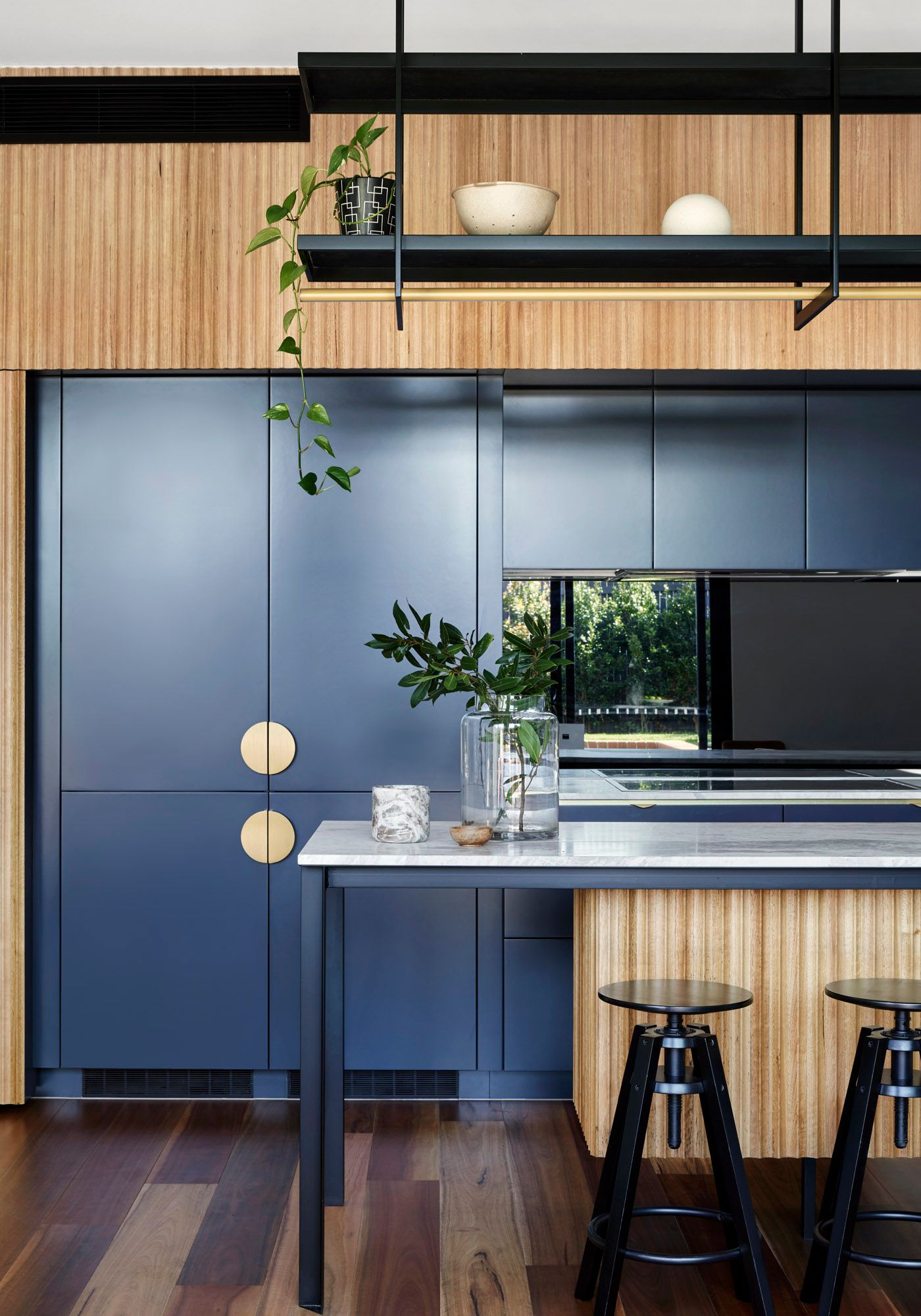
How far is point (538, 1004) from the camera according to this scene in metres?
3.30

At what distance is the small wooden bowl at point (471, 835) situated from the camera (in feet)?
7.17

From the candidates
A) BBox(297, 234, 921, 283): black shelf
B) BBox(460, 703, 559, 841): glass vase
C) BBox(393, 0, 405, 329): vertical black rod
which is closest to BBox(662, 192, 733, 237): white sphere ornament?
BBox(297, 234, 921, 283): black shelf

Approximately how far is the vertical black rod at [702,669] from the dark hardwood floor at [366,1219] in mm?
1425

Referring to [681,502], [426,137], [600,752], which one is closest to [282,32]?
[426,137]

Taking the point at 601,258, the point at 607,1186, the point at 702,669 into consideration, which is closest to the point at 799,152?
the point at 601,258

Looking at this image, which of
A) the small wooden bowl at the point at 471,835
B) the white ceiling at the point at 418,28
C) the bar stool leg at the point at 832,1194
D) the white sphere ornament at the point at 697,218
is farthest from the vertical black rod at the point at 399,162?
the bar stool leg at the point at 832,1194

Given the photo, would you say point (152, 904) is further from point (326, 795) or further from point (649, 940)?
point (649, 940)

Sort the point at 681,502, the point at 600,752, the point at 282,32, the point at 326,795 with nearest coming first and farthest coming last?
1. the point at 282,32
2. the point at 326,795
3. the point at 681,502
4. the point at 600,752

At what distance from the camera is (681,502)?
11.7 feet

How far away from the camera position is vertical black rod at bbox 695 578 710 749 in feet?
12.9

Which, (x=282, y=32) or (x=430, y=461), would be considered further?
(x=430, y=461)

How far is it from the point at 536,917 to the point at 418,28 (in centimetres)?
261

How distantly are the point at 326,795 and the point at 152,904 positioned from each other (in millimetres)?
616

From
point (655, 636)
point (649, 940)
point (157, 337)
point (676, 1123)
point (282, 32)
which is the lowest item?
point (676, 1123)
